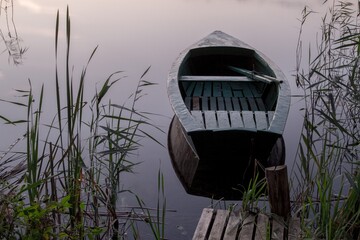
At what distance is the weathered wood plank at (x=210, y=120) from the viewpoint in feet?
12.6

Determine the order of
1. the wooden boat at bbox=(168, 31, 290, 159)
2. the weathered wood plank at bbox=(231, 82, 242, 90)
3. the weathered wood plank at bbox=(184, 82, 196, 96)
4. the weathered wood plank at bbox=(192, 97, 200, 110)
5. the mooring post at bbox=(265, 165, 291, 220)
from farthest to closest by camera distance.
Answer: the weathered wood plank at bbox=(231, 82, 242, 90) → the weathered wood plank at bbox=(184, 82, 196, 96) → the weathered wood plank at bbox=(192, 97, 200, 110) → the wooden boat at bbox=(168, 31, 290, 159) → the mooring post at bbox=(265, 165, 291, 220)

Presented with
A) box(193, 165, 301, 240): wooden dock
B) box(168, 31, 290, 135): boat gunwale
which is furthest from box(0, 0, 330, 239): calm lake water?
box(193, 165, 301, 240): wooden dock

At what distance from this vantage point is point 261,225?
104 inches

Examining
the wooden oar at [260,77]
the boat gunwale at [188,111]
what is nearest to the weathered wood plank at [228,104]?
the wooden oar at [260,77]

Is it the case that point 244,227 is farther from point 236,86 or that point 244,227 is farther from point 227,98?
point 236,86

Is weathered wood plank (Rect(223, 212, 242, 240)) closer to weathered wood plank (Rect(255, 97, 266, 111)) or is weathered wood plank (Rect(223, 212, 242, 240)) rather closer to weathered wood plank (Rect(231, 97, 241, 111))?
weathered wood plank (Rect(231, 97, 241, 111))

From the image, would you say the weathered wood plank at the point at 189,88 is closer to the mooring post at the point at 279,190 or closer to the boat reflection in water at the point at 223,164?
the boat reflection in water at the point at 223,164

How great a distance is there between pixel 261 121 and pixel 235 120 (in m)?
0.20

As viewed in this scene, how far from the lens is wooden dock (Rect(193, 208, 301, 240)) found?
2.56 m

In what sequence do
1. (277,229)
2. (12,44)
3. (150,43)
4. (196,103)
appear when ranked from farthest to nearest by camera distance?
(150,43) → (12,44) → (196,103) → (277,229)

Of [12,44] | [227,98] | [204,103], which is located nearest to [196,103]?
[204,103]

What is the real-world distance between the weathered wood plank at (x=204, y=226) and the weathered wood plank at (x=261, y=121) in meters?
1.20

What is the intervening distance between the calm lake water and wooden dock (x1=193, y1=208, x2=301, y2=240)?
53 cm

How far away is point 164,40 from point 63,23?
180 centimetres
